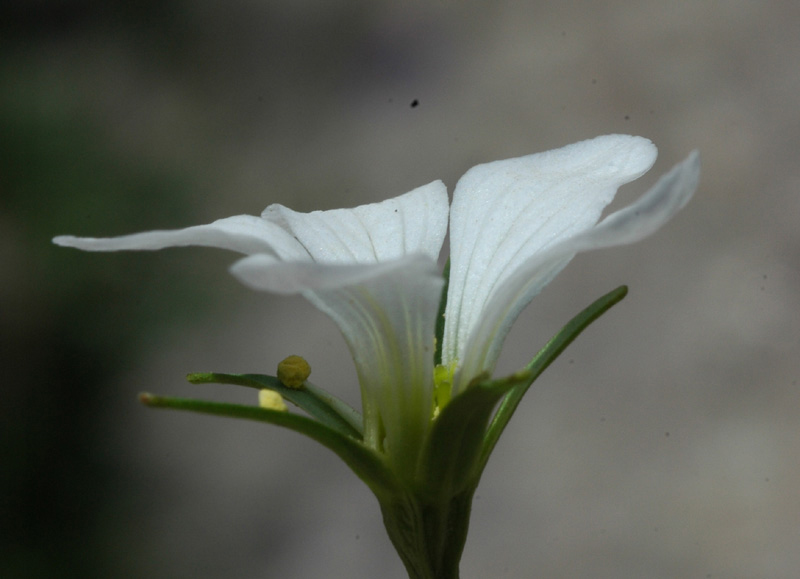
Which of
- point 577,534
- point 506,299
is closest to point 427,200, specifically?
point 506,299

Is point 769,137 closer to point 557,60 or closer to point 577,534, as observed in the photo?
point 557,60

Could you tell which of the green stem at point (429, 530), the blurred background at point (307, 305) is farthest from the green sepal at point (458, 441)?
the blurred background at point (307, 305)

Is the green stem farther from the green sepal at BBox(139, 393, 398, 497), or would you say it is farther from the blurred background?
the blurred background

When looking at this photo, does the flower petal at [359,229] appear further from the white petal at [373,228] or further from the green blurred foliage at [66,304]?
the green blurred foliage at [66,304]

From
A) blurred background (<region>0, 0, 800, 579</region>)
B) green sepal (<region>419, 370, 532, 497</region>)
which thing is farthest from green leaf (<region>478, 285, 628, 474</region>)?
blurred background (<region>0, 0, 800, 579</region>)

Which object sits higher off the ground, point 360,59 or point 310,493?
point 360,59

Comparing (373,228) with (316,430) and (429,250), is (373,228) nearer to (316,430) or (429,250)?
(429,250)
